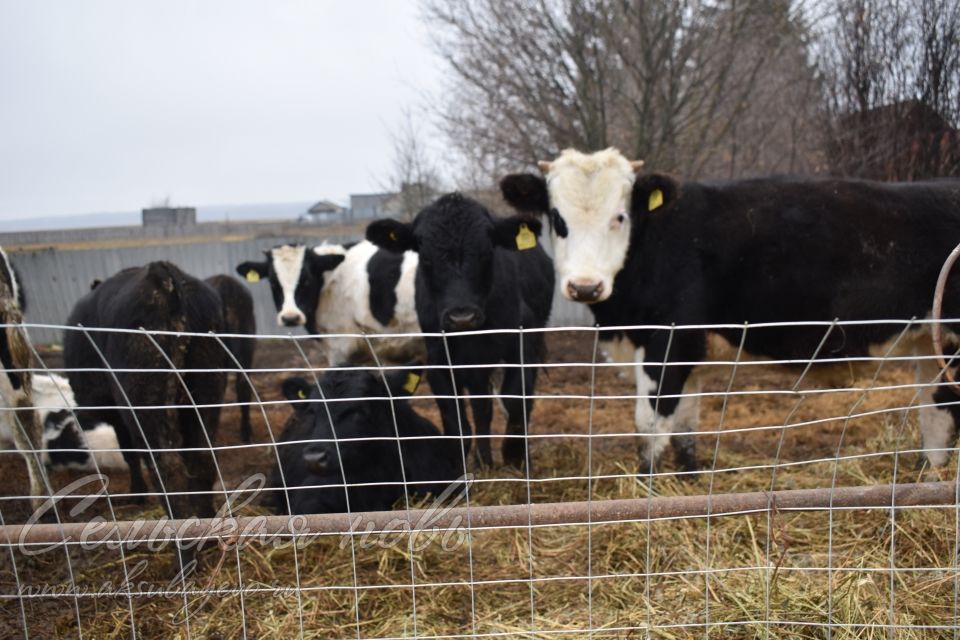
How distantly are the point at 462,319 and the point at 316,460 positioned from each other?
55.1 inches

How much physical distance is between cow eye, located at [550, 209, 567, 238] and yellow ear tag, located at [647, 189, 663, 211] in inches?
21.3

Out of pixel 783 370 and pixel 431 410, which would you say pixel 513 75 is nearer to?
pixel 431 410

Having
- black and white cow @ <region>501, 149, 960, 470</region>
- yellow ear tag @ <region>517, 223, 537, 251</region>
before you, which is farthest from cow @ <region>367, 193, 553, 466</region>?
black and white cow @ <region>501, 149, 960, 470</region>

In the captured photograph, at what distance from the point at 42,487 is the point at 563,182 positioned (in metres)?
3.82

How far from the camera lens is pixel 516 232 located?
17.2 ft

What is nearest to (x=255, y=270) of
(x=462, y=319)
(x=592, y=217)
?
(x=462, y=319)

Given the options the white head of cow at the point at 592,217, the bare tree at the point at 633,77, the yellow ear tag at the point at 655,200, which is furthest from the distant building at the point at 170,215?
the yellow ear tag at the point at 655,200

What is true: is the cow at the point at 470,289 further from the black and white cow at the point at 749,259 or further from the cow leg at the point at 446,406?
the black and white cow at the point at 749,259

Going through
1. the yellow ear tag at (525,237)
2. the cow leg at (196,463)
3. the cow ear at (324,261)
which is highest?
the yellow ear tag at (525,237)

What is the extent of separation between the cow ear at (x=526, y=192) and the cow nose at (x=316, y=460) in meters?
2.12

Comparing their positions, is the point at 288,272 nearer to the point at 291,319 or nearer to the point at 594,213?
the point at 291,319

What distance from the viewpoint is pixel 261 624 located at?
117 inches

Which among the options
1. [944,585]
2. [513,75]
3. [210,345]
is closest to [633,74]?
[513,75]

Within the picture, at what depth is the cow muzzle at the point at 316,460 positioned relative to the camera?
385cm
